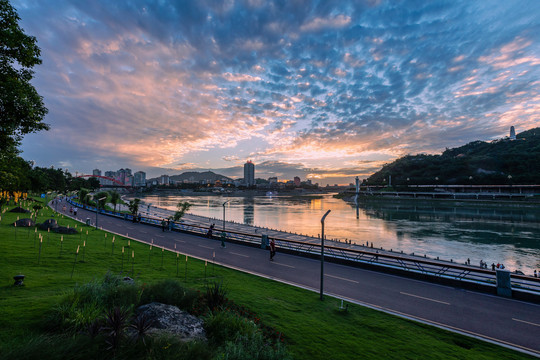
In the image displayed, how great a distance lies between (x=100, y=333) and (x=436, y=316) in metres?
12.4

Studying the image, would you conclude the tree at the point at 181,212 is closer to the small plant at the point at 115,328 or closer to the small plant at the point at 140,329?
the small plant at the point at 140,329

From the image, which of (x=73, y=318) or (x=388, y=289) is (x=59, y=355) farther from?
(x=388, y=289)

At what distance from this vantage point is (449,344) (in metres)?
8.61

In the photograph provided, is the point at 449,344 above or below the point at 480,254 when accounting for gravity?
above

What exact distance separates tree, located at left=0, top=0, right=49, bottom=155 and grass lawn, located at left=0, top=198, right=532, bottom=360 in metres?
6.43

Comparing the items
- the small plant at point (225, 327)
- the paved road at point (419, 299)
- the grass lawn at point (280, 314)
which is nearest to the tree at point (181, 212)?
the paved road at point (419, 299)

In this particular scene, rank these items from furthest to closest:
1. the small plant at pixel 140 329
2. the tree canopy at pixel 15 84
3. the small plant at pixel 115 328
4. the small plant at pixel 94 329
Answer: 1. the tree canopy at pixel 15 84
2. the small plant at pixel 140 329
3. the small plant at pixel 94 329
4. the small plant at pixel 115 328

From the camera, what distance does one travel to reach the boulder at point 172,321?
722 cm

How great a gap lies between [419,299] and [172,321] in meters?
11.7

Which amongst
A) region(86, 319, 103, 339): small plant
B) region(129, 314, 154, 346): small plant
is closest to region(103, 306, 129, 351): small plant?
region(86, 319, 103, 339): small plant

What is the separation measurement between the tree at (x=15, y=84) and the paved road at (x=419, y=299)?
44.3 ft

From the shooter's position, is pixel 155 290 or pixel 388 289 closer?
pixel 155 290

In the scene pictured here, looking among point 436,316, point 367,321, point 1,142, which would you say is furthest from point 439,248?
point 1,142

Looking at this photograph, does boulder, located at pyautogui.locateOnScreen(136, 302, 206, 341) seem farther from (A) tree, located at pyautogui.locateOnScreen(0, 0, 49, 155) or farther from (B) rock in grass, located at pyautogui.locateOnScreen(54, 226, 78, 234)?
(B) rock in grass, located at pyautogui.locateOnScreen(54, 226, 78, 234)
